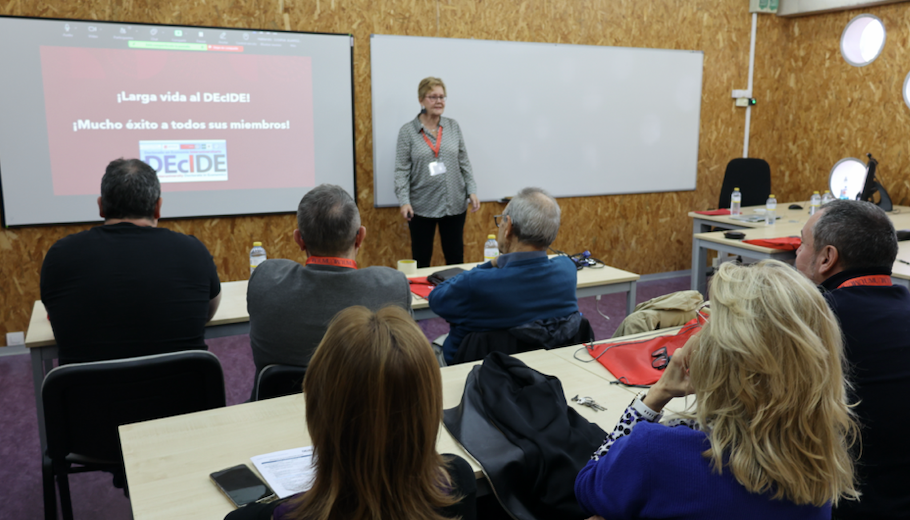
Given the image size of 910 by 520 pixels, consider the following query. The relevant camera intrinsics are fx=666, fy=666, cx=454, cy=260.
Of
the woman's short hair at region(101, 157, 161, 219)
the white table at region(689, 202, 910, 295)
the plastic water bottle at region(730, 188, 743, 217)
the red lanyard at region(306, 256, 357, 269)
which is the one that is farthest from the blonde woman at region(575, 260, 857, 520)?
the plastic water bottle at region(730, 188, 743, 217)

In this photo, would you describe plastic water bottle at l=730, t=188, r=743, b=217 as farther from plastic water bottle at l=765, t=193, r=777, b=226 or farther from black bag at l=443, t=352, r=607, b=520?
black bag at l=443, t=352, r=607, b=520

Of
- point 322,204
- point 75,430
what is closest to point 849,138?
point 322,204

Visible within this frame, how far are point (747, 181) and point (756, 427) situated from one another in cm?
516

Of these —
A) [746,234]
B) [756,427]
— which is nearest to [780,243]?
[746,234]

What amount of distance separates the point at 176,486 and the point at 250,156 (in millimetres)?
3565

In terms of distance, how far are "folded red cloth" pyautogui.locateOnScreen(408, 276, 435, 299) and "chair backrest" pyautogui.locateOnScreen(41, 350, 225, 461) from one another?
115cm

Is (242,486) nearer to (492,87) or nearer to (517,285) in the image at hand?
(517,285)

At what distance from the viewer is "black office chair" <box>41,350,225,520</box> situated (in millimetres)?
1784

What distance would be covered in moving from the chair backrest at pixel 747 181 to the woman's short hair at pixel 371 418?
5.19 meters

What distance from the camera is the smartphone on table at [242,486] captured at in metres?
1.29

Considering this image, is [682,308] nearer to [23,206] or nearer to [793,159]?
[23,206]

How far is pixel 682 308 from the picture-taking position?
2520 millimetres

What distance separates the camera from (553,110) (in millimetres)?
5551

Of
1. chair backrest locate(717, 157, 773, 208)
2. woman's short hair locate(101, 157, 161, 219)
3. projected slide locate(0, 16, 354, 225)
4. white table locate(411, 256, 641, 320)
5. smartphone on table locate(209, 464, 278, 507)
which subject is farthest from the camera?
chair backrest locate(717, 157, 773, 208)
